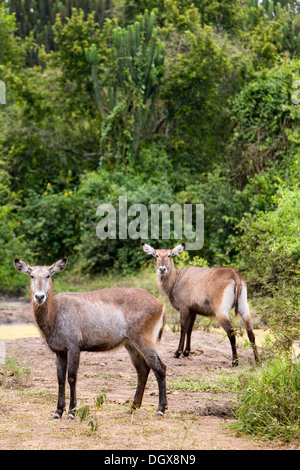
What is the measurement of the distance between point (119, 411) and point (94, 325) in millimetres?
871

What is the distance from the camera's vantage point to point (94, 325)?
6910 mm

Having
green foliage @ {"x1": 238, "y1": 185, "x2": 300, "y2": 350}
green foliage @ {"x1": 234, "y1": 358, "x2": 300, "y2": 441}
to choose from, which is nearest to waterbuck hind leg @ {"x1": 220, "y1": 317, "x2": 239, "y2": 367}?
green foliage @ {"x1": 238, "y1": 185, "x2": 300, "y2": 350}

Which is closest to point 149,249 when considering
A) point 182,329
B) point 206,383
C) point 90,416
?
point 182,329

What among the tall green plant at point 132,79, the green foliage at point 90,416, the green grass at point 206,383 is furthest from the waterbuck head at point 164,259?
the tall green plant at point 132,79

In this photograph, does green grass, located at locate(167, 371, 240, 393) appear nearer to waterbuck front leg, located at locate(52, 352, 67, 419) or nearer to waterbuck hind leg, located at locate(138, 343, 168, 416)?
waterbuck hind leg, located at locate(138, 343, 168, 416)

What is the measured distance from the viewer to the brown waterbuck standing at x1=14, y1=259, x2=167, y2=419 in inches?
266

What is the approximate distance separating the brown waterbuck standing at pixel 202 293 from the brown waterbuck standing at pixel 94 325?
292 centimetres

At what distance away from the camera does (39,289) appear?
6660 mm

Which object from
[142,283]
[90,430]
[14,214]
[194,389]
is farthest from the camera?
[14,214]

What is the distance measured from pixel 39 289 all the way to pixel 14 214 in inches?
523

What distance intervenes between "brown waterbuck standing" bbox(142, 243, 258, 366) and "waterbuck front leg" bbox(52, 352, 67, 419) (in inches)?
134

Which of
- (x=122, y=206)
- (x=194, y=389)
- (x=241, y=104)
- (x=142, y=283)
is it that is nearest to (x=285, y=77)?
(x=241, y=104)

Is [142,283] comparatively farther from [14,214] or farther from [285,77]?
[285,77]

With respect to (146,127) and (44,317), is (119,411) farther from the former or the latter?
(146,127)
